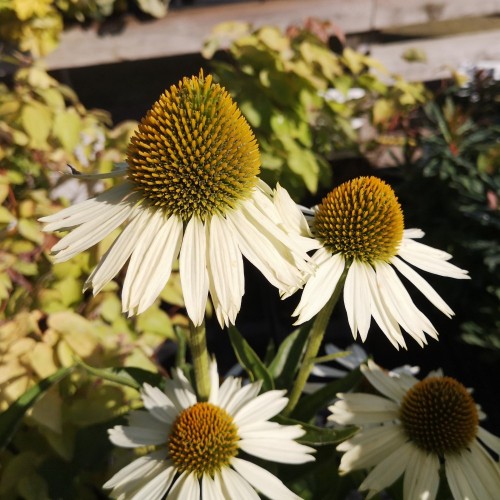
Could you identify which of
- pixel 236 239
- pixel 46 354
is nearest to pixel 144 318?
pixel 46 354

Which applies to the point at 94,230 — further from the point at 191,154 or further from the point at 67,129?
the point at 67,129

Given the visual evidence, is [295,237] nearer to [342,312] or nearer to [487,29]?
[342,312]

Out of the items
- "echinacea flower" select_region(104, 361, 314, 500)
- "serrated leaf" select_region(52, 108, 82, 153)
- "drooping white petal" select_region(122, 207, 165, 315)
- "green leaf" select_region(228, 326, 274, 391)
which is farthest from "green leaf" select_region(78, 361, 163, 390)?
"serrated leaf" select_region(52, 108, 82, 153)

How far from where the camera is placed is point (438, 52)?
1770 mm

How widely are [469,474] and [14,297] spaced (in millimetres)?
989

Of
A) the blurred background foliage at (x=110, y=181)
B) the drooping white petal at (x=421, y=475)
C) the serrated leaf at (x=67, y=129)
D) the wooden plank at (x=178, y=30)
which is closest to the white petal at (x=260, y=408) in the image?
the drooping white petal at (x=421, y=475)

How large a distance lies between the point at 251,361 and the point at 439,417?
29 centimetres

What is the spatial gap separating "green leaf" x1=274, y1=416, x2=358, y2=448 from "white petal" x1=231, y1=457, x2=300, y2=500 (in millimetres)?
70

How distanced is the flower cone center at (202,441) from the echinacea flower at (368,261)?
213 mm

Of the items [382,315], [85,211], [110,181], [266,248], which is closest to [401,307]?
[382,315]

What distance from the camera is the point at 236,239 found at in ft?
1.72

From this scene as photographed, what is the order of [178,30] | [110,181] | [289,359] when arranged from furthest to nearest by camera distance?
1. [178,30]
2. [110,181]
3. [289,359]

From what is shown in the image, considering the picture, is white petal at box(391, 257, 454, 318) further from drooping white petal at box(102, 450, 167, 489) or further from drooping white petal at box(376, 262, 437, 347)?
drooping white petal at box(102, 450, 167, 489)

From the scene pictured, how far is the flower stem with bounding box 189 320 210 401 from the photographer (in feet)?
1.86
